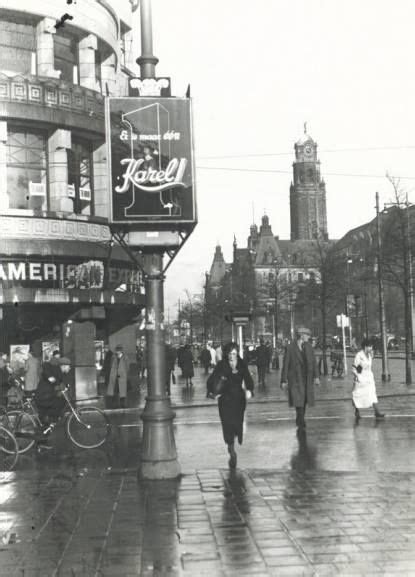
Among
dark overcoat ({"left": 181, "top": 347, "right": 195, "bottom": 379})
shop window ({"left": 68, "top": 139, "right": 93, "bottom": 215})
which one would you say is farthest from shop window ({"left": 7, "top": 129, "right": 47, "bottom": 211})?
dark overcoat ({"left": 181, "top": 347, "right": 195, "bottom": 379})

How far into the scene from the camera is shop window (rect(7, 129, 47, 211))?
2666cm

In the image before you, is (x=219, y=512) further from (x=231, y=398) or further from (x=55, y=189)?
(x=55, y=189)

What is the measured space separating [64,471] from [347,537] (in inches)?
206

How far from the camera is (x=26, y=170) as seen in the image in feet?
88.6

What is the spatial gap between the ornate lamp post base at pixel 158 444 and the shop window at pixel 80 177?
1882cm

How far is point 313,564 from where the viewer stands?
5668 mm

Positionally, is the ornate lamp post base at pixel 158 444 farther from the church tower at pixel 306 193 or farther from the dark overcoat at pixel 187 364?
the church tower at pixel 306 193

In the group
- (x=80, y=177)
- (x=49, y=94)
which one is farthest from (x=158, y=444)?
(x=80, y=177)

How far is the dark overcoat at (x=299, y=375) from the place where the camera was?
46.4 ft

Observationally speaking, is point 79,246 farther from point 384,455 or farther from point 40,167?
point 384,455

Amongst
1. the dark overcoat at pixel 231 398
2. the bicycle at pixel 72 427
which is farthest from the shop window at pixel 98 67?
the dark overcoat at pixel 231 398

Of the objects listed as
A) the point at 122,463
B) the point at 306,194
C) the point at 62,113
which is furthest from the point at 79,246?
the point at 306,194

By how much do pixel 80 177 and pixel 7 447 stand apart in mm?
17714

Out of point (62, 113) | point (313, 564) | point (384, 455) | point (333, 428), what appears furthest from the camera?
point (62, 113)
